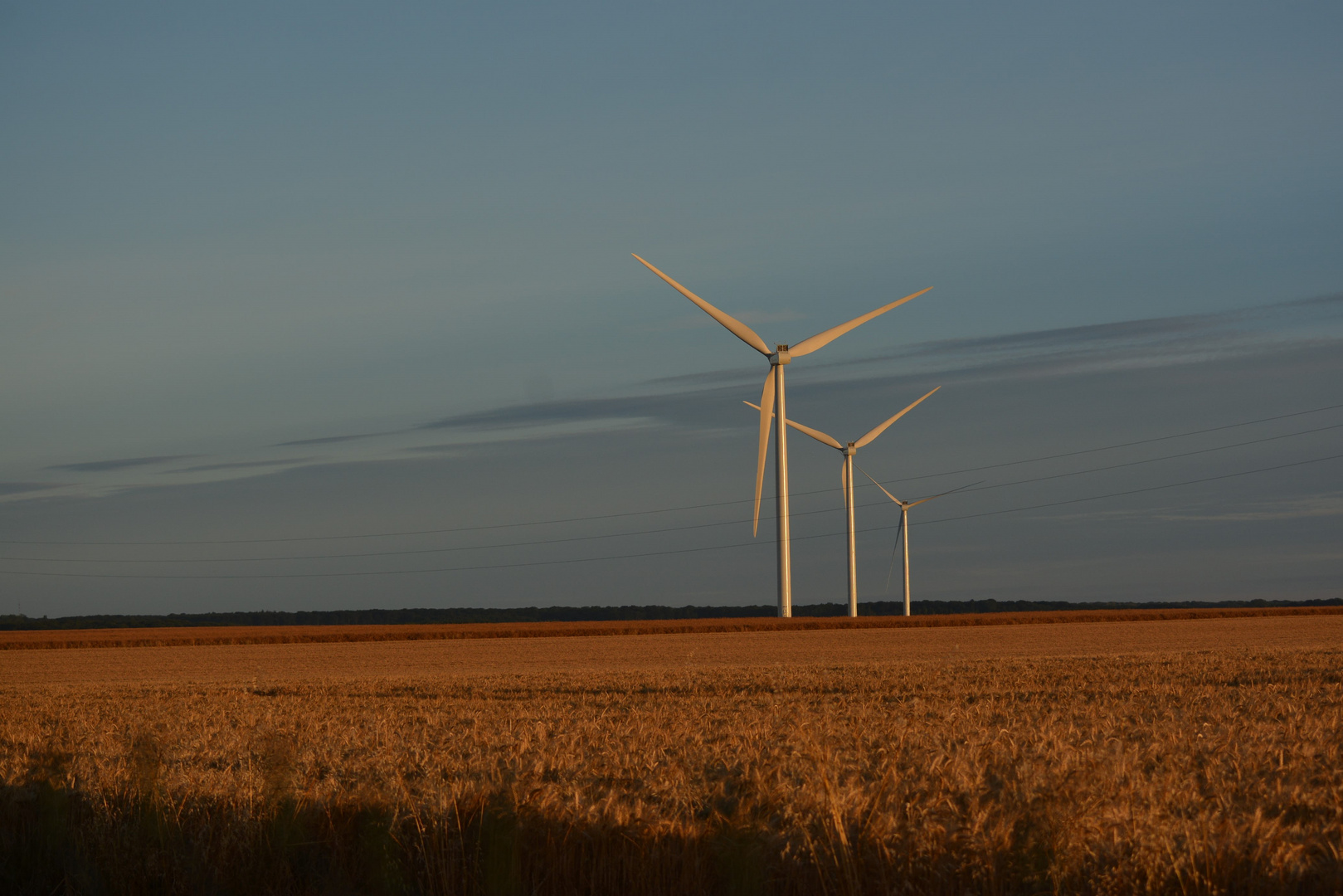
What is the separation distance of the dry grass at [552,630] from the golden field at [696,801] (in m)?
64.2

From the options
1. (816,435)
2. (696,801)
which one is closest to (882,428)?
(816,435)

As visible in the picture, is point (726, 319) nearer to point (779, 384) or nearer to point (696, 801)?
point (779, 384)

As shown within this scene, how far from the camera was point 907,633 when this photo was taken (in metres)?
74.2

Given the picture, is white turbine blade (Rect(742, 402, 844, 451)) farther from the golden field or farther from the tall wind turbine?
the golden field

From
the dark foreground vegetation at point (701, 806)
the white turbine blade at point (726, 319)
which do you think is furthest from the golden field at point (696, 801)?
the white turbine blade at point (726, 319)

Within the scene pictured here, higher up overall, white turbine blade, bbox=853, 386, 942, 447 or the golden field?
white turbine blade, bbox=853, 386, 942, 447

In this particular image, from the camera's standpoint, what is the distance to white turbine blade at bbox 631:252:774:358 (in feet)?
199

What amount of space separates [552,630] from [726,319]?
3867 centimetres

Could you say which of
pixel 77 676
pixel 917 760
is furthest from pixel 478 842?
pixel 77 676

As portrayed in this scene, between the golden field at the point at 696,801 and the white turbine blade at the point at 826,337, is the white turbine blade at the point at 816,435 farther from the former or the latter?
the golden field at the point at 696,801

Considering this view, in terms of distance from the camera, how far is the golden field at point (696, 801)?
7.52 meters

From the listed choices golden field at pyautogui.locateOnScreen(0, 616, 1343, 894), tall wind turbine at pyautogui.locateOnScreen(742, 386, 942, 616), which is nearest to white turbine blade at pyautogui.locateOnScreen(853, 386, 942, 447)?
tall wind turbine at pyautogui.locateOnScreen(742, 386, 942, 616)

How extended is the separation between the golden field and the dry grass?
6420cm

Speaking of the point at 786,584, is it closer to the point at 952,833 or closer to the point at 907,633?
the point at 907,633
